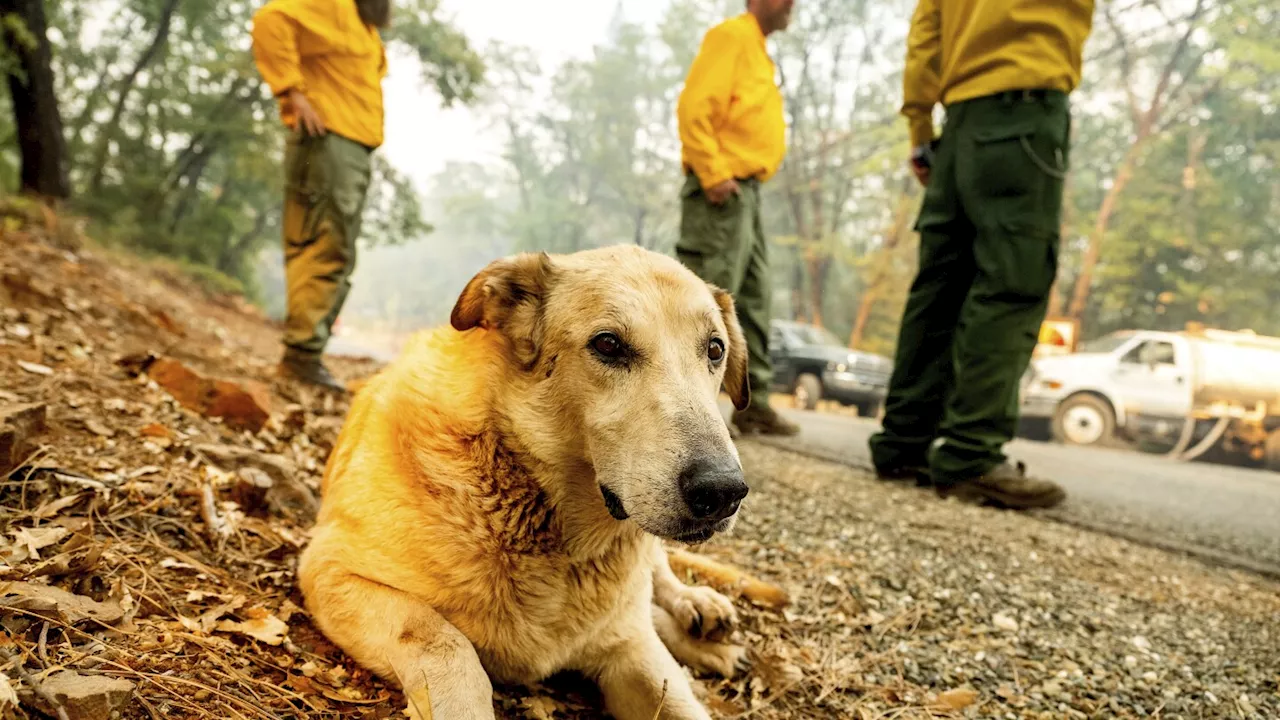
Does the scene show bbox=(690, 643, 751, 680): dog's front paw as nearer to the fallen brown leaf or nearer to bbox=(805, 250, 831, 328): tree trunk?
the fallen brown leaf

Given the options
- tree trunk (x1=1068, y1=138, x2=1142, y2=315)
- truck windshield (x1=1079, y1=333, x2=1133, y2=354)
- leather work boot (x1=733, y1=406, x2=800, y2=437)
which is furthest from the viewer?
tree trunk (x1=1068, y1=138, x2=1142, y2=315)

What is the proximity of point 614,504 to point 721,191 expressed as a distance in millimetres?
3249

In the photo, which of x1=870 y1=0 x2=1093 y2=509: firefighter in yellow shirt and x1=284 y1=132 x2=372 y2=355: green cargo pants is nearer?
x1=870 y1=0 x2=1093 y2=509: firefighter in yellow shirt

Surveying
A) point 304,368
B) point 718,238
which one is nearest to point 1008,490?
point 718,238

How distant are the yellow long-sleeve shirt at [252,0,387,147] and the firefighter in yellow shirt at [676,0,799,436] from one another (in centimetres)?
206

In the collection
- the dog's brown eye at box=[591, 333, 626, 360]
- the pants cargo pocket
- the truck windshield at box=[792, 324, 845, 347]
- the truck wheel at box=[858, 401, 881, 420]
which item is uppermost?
the pants cargo pocket

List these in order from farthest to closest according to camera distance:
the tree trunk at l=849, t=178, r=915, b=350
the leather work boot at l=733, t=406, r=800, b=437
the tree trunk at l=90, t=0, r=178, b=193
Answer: the tree trunk at l=849, t=178, r=915, b=350 < the tree trunk at l=90, t=0, r=178, b=193 < the leather work boot at l=733, t=406, r=800, b=437

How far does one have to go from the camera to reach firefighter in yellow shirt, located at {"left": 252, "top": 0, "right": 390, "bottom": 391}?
393 cm

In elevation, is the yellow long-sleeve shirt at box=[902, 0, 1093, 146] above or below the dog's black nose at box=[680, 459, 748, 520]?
above

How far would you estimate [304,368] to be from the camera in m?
4.46

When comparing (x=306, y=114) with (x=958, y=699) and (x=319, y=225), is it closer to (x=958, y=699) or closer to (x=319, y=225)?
(x=319, y=225)

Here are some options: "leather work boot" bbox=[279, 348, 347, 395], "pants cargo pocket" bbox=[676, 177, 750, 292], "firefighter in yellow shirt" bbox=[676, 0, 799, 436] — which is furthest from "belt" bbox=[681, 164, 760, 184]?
"leather work boot" bbox=[279, 348, 347, 395]

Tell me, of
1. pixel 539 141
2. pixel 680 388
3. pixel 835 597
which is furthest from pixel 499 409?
pixel 539 141

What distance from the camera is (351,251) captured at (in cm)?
446
